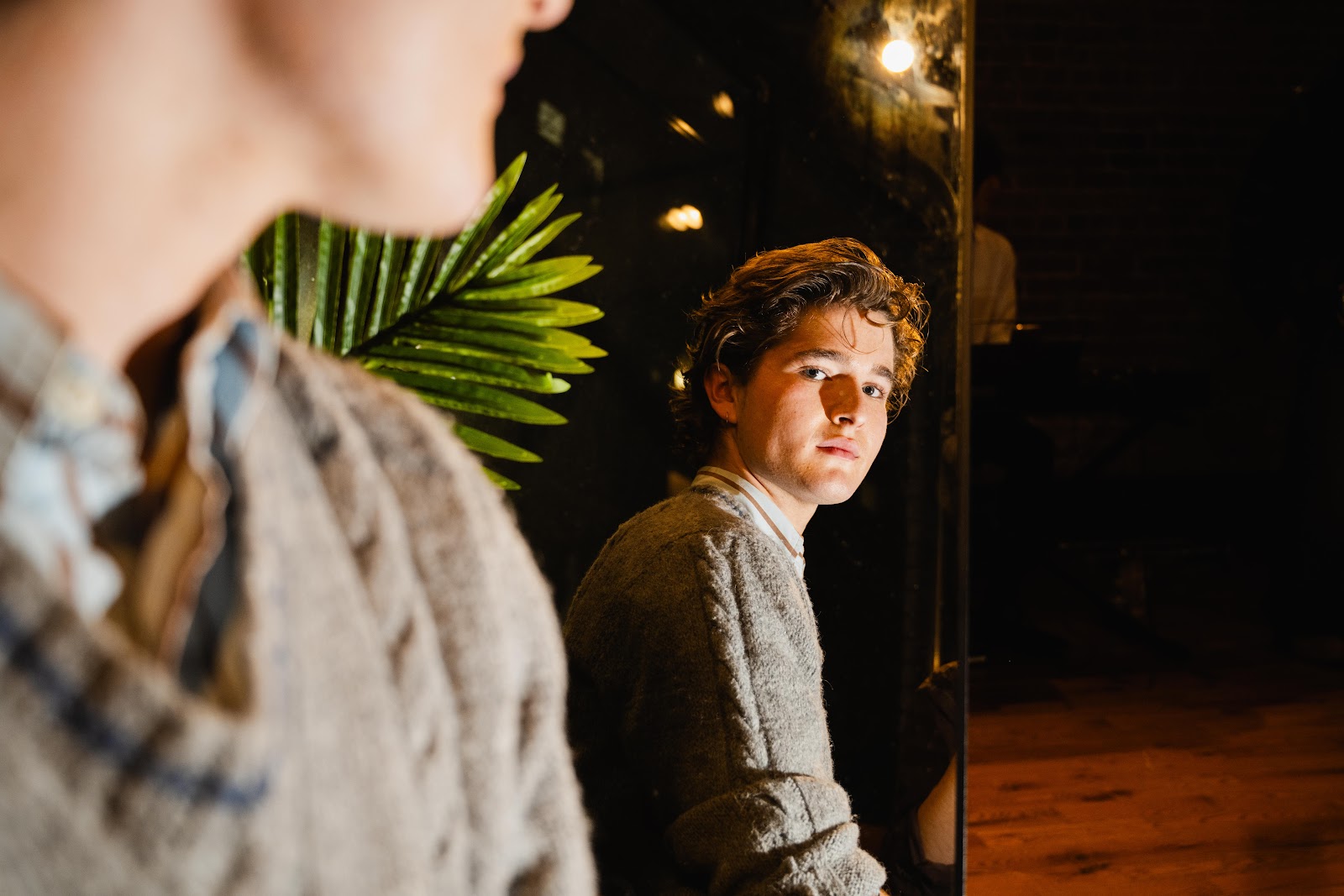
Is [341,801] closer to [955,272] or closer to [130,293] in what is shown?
[130,293]

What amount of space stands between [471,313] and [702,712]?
0.38m

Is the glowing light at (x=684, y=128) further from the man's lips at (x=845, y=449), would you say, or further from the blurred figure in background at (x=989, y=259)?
the blurred figure in background at (x=989, y=259)

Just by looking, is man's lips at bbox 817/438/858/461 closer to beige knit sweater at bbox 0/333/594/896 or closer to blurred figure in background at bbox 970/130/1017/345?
beige knit sweater at bbox 0/333/594/896

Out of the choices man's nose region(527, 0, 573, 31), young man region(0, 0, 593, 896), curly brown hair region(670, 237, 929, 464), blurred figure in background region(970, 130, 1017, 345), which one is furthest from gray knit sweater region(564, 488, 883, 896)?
blurred figure in background region(970, 130, 1017, 345)

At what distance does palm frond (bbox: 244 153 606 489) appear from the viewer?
0.86 metres

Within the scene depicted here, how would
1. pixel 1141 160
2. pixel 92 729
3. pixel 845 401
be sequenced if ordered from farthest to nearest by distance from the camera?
pixel 1141 160, pixel 845 401, pixel 92 729

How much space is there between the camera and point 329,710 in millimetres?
473

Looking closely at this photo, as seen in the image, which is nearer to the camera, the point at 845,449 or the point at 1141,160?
the point at 845,449

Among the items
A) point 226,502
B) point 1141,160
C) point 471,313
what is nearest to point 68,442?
point 226,502

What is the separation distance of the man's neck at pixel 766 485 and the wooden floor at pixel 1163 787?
1427 millimetres

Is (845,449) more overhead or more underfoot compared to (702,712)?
more overhead

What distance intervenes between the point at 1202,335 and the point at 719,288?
4.59m

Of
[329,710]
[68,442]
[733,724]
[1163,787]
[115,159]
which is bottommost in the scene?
[1163,787]

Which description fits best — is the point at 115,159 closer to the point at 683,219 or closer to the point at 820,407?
the point at 683,219
